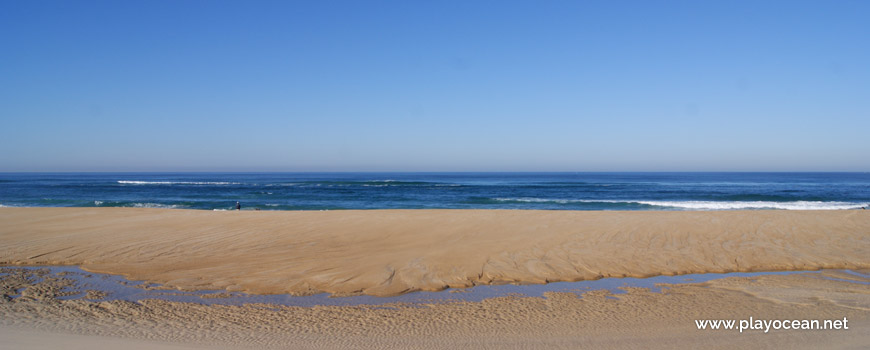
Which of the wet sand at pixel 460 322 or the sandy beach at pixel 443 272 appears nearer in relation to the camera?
the wet sand at pixel 460 322

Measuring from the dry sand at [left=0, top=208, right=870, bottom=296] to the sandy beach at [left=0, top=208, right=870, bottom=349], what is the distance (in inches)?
2.3

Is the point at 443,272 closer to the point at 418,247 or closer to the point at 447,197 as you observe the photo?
the point at 418,247

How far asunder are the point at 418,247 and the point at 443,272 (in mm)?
2399

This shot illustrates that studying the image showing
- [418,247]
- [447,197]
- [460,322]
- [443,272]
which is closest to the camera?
[460,322]

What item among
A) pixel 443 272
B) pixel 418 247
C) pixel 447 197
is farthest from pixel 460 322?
pixel 447 197

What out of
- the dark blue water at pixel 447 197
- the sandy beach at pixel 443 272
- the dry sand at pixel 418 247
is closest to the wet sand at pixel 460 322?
the sandy beach at pixel 443 272

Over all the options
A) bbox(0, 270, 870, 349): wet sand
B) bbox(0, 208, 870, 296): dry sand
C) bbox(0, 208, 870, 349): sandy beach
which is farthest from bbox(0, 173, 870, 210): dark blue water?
bbox(0, 270, 870, 349): wet sand

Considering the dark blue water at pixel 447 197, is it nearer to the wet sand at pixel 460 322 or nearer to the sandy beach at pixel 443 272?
the sandy beach at pixel 443 272

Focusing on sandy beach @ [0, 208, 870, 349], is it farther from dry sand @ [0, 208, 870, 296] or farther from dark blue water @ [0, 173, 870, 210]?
dark blue water @ [0, 173, 870, 210]

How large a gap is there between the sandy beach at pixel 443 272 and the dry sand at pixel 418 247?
0.06 m

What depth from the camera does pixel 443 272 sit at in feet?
28.1

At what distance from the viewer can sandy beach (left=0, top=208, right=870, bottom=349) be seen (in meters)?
5.34

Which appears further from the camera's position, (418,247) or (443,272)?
(418,247)

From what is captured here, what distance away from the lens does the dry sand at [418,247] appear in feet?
27.5
